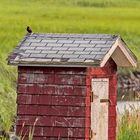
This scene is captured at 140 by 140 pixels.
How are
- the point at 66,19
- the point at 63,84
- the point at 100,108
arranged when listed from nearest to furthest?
1. the point at 63,84
2. the point at 100,108
3. the point at 66,19

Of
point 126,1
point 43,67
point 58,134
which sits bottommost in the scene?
point 58,134

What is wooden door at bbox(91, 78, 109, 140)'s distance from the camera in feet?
42.1

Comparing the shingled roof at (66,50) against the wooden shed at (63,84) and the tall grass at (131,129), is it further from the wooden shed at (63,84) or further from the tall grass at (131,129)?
the tall grass at (131,129)

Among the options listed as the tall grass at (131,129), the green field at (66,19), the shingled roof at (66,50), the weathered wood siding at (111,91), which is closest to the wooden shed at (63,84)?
the shingled roof at (66,50)

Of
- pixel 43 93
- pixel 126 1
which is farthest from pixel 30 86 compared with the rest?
pixel 126 1

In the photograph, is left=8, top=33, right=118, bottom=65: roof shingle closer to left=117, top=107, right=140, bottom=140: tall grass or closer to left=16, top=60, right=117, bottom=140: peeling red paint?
left=16, top=60, right=117, bottom=140: peeling red paint

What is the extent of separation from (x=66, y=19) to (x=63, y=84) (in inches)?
1824

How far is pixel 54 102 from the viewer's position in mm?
12578

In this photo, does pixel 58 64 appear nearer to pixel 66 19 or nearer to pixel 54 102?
pixel 54 102

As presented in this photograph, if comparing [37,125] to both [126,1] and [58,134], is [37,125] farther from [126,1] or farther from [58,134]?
[126,1]

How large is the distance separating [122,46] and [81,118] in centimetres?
110

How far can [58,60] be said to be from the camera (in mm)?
12477

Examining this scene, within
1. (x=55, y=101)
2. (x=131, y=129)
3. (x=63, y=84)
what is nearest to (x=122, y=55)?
(x=63, y=84)

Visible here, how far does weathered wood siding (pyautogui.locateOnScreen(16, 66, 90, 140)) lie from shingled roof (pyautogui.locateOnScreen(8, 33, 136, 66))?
0.53 feet
